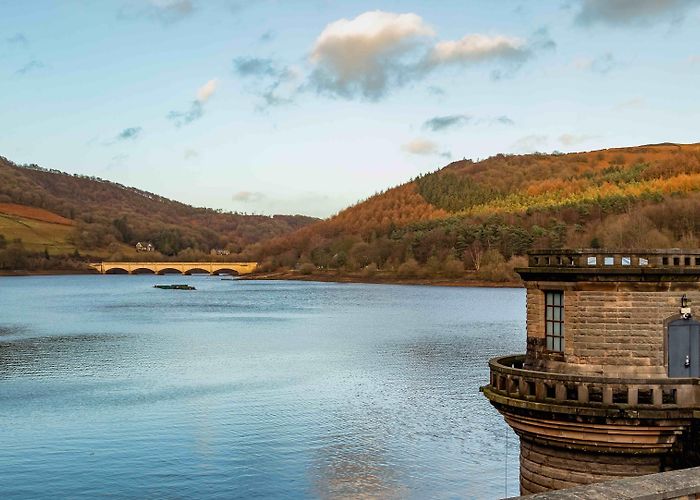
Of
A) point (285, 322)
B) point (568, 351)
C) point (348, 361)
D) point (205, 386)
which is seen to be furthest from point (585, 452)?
point (285, 322)

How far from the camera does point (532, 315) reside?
27844 mm

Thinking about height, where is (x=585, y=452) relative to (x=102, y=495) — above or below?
above

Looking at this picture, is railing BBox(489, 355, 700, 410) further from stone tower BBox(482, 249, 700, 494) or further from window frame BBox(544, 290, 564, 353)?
window frame BBox(544, 290, 564, 353)

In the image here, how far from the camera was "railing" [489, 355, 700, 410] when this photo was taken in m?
24.7

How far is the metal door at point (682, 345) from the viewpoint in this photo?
83.8 feet

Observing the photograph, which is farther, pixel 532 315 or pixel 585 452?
pixel 532 315

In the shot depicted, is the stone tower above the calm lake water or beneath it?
above

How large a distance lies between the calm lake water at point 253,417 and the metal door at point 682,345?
612 inches

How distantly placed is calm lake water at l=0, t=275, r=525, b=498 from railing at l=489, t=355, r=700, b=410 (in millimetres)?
14952

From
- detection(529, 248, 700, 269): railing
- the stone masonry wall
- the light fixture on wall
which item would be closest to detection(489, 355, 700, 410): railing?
the stone masonry wall

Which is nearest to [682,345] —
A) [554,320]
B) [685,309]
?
[685,309]

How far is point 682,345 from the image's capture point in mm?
25578

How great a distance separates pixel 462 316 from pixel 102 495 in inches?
4679

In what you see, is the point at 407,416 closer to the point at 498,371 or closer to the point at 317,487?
the point at 317,487
